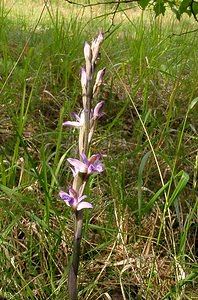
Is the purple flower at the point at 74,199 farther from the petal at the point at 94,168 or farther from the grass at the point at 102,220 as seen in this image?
the grass at the point at 102,220

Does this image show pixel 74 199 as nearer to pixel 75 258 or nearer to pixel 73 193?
pixel 73 193

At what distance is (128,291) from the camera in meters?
1.44

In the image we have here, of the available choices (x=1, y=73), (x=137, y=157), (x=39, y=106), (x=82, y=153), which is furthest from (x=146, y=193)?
(x=1, y=73)

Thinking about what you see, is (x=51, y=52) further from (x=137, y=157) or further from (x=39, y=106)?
(x=137, y=157)

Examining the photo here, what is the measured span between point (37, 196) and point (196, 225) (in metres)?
0.56

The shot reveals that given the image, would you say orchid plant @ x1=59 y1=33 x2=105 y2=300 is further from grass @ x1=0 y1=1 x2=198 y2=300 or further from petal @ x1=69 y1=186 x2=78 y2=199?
grass @ x1=0 y1=1 x2=198 y2=300

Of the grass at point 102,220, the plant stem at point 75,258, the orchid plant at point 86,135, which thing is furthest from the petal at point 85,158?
the grass at point 102,220

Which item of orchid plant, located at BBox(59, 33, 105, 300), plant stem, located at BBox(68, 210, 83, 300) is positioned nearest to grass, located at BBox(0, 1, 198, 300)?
plant stem, located at BBox(68, 210, 83, 300)

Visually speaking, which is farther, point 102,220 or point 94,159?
point 102,220

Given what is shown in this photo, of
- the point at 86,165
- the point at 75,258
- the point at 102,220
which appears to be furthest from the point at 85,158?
the point at 102,220

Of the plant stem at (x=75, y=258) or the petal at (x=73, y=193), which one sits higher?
the petal at (x=73, y=193)

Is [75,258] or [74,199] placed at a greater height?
[74,199]

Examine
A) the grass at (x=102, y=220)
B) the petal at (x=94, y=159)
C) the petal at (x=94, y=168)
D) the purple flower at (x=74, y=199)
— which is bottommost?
the grass at (x=102, y=220)

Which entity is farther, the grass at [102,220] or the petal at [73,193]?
the grass at [102,220]
